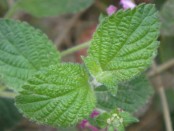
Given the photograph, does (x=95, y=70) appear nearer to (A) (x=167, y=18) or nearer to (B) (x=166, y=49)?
(A) (x=167, y=18)

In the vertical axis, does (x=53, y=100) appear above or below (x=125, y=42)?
below

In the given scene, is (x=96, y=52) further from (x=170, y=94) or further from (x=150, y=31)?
(x=170, y=94)

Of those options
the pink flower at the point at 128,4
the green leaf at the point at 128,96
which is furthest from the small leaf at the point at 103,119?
the pink flower at the point at 128,4

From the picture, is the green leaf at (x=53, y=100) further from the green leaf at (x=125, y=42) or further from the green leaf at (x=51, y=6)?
the green leaf at (x=51, y=6)

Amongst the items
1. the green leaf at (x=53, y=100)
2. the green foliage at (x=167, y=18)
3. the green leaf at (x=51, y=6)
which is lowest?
the green leaf at (x=53, y=100)

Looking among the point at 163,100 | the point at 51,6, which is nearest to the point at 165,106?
the point at 163,100

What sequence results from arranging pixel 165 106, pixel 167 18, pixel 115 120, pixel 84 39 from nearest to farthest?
pixel 115 120
pixel 167 18
pixel 165 106
pixel 84 39

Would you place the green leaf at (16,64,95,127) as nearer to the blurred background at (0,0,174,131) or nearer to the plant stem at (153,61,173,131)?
the blurred background at (0,0,174,131)
